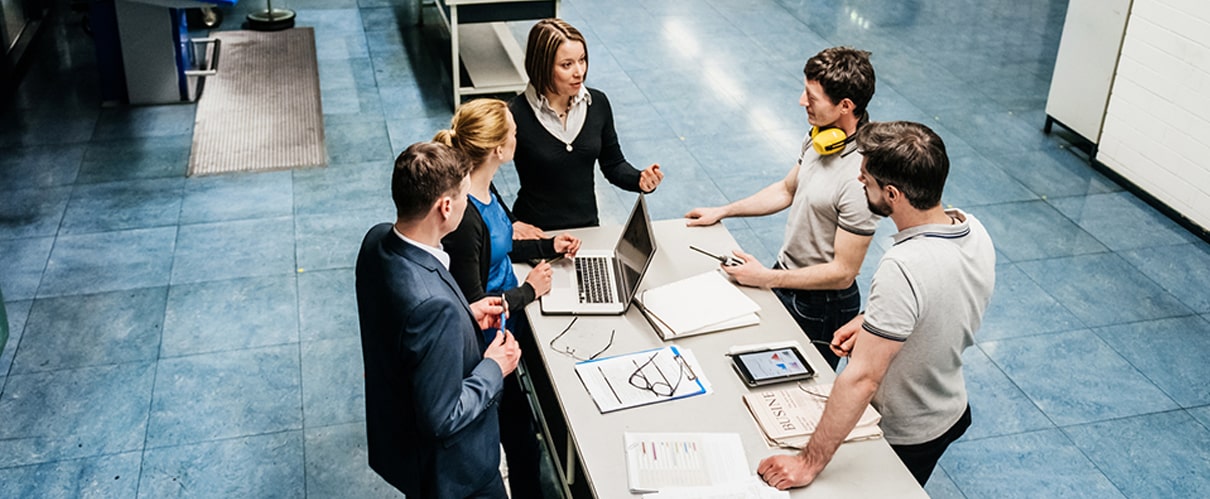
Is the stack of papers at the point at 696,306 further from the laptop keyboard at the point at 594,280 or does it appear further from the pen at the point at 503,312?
the pen at the point at 503,312

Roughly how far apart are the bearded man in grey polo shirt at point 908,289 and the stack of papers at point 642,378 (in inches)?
15.7

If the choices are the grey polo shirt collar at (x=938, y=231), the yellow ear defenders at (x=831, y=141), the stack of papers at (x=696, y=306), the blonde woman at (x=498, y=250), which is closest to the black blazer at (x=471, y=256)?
the blonde woman at (x=498, y=250)

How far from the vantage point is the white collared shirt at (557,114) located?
11.9 feet

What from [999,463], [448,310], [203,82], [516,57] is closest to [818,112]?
[448,310]

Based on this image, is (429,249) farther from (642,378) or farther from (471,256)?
(642,378)

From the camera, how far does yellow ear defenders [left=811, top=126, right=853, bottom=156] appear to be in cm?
322

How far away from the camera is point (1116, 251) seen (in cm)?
555

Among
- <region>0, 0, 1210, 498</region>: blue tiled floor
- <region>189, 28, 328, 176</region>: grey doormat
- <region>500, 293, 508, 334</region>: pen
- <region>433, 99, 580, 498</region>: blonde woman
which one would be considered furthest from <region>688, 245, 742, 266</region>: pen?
<region>189, 28, 328, 176</region>: grey doormat

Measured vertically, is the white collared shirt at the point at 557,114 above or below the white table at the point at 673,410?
above

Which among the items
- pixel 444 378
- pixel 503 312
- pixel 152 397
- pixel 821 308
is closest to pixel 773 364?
pixel 821 308

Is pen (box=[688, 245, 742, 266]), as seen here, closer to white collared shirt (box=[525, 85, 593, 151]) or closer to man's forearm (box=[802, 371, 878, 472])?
white collared shirt (box=[525, 85, 593, 151])

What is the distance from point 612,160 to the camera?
3.85 meters

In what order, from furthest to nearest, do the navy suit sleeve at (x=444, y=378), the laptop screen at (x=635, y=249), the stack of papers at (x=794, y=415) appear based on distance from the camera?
the laptop screen at (x=635, y=249) < the stack of papers at (x=794, y=415) < the navy suit sleeve at (x=444, y=378)

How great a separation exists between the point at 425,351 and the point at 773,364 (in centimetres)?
110
